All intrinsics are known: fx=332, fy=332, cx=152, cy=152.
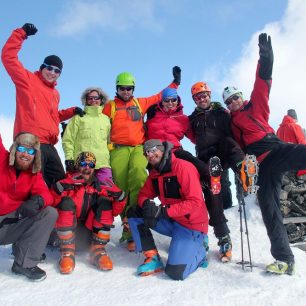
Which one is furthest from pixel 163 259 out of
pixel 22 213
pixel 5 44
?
pixel 5 44

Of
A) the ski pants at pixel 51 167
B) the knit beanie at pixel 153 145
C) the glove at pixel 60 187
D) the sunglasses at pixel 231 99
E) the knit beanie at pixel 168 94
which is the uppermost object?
the knit beanie at pixel 168 94

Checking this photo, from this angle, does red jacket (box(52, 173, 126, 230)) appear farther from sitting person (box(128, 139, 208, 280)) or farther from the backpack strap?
the backpack strap

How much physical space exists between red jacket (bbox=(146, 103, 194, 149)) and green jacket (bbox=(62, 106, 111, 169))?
820mm

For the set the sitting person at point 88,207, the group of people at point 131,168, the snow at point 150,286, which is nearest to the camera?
the snow at point 150,286

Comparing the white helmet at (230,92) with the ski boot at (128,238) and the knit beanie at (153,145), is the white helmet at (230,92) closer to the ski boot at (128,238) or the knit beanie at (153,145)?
the knit beanie at (153,145)

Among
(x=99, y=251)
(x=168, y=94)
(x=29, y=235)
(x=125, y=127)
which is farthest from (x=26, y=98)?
(x=99, y=251)

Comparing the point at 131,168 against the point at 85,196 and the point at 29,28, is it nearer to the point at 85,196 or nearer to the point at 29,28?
the point at 85,196

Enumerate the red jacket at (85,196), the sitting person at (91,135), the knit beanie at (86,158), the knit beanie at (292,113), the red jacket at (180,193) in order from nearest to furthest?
the red jacket at (180,193)
the red jacket at (85,196)
the knit beanie at (86,158)
the sitting person at (91,135)
the knit beanie at (292,113)

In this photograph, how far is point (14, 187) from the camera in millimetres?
4469

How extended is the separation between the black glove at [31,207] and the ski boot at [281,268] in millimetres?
3149

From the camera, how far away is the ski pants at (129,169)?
18.2 feet

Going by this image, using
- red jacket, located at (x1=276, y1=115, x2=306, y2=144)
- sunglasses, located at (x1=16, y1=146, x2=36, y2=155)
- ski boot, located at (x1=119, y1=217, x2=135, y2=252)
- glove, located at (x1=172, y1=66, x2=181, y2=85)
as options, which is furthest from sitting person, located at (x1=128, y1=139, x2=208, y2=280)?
red jacket, located at (x1=276, y1=115, x2=306, y2=144)

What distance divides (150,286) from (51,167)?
8.16ft

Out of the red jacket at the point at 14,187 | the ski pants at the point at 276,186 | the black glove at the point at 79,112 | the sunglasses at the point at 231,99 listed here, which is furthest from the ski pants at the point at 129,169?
the ski pants at the point at 276,186
